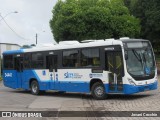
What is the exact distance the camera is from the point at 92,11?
1809 inches

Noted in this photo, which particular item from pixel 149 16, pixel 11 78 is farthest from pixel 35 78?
pixel 149 16

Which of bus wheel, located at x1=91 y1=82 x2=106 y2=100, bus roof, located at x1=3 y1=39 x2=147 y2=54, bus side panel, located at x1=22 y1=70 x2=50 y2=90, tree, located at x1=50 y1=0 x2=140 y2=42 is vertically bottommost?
bus wheel, located at x1=91 y1=82 x2=106 y2=100

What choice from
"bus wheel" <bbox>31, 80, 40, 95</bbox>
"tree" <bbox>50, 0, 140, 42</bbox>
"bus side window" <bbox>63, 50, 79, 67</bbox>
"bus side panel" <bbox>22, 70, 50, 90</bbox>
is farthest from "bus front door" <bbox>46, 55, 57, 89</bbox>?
"tree" <bbox>50, 0, 140, 42</bbox>

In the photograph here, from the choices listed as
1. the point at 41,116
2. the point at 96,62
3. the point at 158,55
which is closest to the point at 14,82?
the point at 96,62

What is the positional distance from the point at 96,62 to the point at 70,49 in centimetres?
222

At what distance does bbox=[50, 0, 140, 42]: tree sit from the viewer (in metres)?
45.7

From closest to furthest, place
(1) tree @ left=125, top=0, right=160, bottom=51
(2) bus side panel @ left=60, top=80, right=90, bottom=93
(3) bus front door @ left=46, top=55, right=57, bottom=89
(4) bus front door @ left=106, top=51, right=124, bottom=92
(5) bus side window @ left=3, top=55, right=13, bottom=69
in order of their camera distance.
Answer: (4) bus front door @ left=106, top=51, right=124, bottom=92
(2) bus side panel @ left=60, top=80, right=90, bottom=93
(3) bus front door @ left=46, top=55, right=57, bottom=89
(5) bus side window @ left=3, top=55, right=13, bottom=69
(1) tree @ left=125, top=0, right=160, bottom=51

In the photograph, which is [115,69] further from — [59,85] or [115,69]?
[59,85]

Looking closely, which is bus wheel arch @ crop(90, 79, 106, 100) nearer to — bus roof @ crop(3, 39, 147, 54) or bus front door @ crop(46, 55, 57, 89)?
bus roof @ crop(3, 39, 147, 54)

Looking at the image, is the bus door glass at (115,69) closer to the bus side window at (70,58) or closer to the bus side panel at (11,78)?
the bus side window at (70,58)

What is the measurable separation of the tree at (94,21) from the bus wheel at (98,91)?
25.3 m

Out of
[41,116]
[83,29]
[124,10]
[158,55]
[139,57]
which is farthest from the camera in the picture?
[158,55]

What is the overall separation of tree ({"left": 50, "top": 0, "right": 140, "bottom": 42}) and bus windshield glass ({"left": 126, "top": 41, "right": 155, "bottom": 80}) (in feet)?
A: 83.7

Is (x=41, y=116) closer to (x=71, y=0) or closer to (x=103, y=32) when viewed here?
(x=103, y=32)
